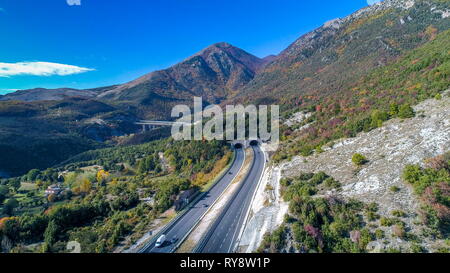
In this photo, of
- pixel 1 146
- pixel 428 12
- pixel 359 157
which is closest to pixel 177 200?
pixel 359 157

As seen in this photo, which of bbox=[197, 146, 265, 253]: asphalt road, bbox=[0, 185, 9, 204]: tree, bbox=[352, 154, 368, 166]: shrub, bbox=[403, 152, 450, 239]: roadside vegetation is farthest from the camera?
bbox=[0, 185, 9, 204]: tree

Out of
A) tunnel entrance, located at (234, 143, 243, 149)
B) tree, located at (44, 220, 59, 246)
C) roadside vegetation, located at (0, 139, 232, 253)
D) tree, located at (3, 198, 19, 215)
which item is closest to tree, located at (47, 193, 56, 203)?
roadside vegetation, located at (0, 139, 232, 253)

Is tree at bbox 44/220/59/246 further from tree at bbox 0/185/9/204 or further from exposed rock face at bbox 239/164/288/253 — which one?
tree at bbox 0/185/9/204

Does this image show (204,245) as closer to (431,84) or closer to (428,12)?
(431,84)

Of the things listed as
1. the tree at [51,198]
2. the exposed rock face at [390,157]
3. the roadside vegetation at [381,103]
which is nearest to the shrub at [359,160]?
the exposed rock face at [390,157]

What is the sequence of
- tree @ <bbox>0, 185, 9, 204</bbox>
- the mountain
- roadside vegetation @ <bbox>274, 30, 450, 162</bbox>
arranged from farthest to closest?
1. the mountain
2. tree @ <bbox>0, 185, 9, 204</bbox>
3. roadside vegetation @ <bbox>274, 30, 450, 162</bbox>

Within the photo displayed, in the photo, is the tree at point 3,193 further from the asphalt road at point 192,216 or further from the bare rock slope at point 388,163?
the bare rock slope at point 388,163

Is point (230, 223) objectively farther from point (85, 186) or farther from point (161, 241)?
point (85, 186)
